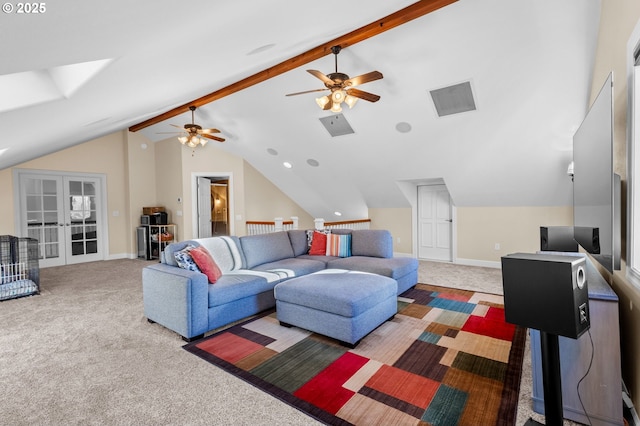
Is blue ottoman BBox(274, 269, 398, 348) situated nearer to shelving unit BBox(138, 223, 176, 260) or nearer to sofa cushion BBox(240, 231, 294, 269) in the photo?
sofa cushion BBox(240, 231, 294, 269)

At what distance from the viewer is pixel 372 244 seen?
15.2 feet

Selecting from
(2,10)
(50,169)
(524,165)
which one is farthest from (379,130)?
(50,169)

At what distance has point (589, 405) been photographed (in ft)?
5.77

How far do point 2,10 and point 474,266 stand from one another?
6731 mm

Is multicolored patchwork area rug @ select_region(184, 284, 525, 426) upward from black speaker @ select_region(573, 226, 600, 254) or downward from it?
downward

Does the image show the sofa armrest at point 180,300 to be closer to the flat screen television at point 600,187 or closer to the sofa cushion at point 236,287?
the sofa cushion at point 236,287

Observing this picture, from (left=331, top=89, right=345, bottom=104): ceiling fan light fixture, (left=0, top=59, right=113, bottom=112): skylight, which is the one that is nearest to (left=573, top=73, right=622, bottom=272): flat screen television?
(left=331, top=89, right=345, bottom=104): ceiling fan light fixture

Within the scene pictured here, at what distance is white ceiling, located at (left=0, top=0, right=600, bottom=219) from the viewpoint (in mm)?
1467

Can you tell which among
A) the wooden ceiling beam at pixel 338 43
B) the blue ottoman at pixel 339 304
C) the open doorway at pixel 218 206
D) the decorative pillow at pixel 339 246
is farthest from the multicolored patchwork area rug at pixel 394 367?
the open doorway at pixel 218 206

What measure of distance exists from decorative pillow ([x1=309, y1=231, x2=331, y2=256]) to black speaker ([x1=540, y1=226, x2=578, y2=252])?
108 inches

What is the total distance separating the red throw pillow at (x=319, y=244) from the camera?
484 centimetres

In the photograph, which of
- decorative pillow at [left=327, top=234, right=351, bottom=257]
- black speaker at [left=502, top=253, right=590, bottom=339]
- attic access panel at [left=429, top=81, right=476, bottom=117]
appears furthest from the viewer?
decorative pillow at [left=327, top=234, right=351, bottom=257]

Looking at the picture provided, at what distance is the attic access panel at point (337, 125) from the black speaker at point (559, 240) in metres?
3.39

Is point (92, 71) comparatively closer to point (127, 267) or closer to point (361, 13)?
point (361, 13)
